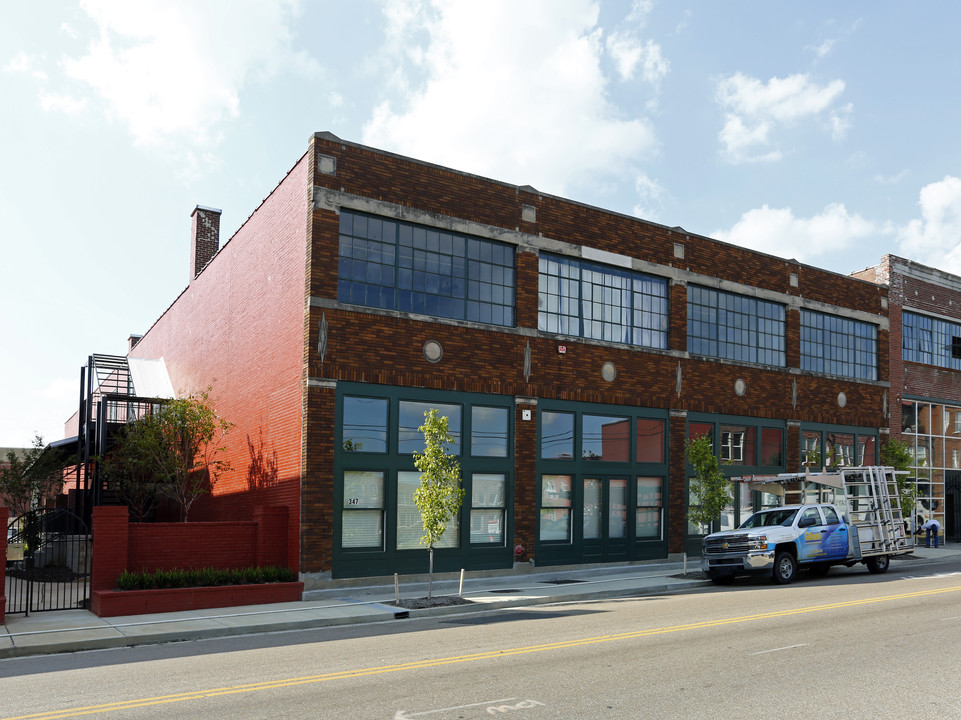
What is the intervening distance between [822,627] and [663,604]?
438 cm

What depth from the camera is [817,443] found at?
1204 inches

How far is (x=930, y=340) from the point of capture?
119ft

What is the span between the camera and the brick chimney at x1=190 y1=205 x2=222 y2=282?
34.2 m

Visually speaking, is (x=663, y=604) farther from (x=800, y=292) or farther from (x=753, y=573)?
(x=800, y=292)

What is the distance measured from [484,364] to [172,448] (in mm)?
9791

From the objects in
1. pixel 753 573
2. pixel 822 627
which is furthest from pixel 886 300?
pixel 822 627

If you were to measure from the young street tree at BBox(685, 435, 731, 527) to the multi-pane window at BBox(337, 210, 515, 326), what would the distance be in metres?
6.54

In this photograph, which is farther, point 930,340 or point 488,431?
point 930,340

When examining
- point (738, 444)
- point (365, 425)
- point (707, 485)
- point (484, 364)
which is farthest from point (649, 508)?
point (365, 425)

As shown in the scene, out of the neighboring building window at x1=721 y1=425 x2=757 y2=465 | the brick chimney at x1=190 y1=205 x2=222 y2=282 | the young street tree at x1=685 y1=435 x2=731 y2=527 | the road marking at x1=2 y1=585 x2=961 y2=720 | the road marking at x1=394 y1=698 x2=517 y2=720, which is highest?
the brick chimney at x1=190 y1=205 x2=222 y2=282

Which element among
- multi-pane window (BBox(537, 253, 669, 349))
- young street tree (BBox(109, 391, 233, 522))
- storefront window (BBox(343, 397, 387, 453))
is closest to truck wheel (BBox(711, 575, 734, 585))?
multi-pane window (BBox(537, 253, 669, 349))

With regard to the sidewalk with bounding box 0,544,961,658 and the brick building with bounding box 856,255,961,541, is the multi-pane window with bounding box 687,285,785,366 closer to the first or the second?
the brick building with bounding box 856,255,961,541

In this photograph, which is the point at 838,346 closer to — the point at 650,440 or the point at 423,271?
the point at 650,440

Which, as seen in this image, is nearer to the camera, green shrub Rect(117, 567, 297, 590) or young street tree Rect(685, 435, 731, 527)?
green shrub Rect(117, 567, 297, 590)
